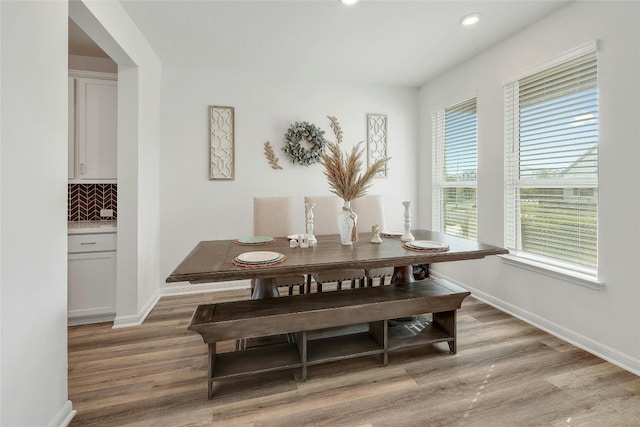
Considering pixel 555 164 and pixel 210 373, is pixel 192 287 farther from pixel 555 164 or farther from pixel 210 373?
pixel 555 164

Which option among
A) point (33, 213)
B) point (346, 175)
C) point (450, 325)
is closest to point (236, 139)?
point (346, 175)

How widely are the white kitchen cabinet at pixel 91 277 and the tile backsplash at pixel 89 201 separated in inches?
25.7

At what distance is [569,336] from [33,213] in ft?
11.3

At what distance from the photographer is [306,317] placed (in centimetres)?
181

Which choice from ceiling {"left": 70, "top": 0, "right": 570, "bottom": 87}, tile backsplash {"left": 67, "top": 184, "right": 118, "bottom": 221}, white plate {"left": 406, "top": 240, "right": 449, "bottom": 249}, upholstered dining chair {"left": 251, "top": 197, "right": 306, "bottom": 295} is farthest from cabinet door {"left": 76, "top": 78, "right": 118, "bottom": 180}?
white plate {"left": 406, "top": 240, "right": 449, "bottom": 249}

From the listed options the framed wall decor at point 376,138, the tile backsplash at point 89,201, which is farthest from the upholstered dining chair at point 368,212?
the tile backsplash at point 89,201

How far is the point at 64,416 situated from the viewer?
1.50 m

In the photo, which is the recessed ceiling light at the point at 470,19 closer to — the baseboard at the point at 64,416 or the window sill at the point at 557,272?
the window sill at the point at 557,272

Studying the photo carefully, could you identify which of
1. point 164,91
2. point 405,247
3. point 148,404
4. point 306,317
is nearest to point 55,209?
point 148,404

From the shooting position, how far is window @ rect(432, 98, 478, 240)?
333 cm

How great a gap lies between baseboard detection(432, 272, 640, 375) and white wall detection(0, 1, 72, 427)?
3.26 meters

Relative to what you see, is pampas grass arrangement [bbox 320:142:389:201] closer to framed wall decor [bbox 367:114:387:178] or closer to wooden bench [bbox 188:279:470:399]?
wooden bench [bbox 188:279:470:399]

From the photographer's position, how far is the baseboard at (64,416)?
1.44 meters

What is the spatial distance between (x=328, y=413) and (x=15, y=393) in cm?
136
